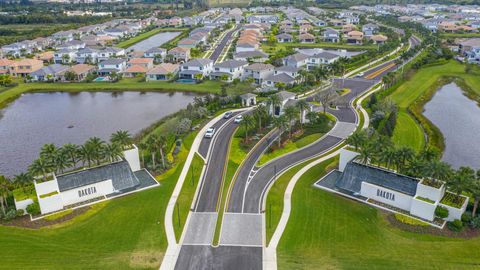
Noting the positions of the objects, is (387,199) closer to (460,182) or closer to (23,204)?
(460,182)

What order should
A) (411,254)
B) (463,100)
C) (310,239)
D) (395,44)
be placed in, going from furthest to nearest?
(395,44) → (463,100) → (310,239) → (411,254)

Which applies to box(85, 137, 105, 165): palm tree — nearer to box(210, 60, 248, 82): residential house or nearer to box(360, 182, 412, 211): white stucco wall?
box(360, 182, 412, 211): white stucco wall

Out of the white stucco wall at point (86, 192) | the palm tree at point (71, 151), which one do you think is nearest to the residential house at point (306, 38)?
the palm tree at point (71, 151)

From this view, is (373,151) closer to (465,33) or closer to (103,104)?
(103,104)

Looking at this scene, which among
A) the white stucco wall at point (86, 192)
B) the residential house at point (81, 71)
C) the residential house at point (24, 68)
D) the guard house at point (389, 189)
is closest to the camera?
the guard house at point (389, 189)

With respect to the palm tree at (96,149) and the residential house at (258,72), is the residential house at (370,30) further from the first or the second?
the palm tree at (96,149)

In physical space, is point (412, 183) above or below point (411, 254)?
above

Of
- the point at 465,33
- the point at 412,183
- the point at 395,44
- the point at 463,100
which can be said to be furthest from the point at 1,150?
the point at 465,33
